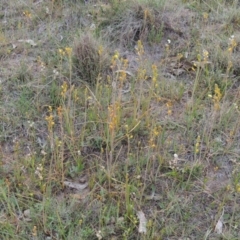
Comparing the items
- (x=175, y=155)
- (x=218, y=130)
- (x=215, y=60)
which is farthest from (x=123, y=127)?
(x=215, y=60)

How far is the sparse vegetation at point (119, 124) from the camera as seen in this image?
2.26 m

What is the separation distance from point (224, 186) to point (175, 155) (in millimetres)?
337

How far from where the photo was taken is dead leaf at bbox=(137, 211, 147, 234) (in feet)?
7.15

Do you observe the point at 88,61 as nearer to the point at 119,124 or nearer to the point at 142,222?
the point at 119,124

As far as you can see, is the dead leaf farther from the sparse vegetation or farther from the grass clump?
the grass clump

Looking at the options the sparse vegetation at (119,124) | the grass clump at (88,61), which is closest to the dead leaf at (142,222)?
the sparse vegetation at (119,124)

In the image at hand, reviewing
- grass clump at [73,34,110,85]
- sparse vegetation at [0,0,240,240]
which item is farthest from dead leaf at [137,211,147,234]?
grass clump at [73,34,110,85]

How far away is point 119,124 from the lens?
264 cm

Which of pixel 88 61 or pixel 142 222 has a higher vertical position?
pixel 88 61

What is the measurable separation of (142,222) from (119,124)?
2.19ft

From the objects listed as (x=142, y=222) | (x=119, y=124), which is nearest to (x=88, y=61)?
(x=119, y=124)

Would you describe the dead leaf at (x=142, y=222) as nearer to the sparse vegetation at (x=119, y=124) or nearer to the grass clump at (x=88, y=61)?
the sparse vegetation at (x=119, y=124)

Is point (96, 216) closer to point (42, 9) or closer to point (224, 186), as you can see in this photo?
point (224, 186)

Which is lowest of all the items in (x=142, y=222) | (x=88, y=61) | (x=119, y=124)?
(x=142, y=222)
